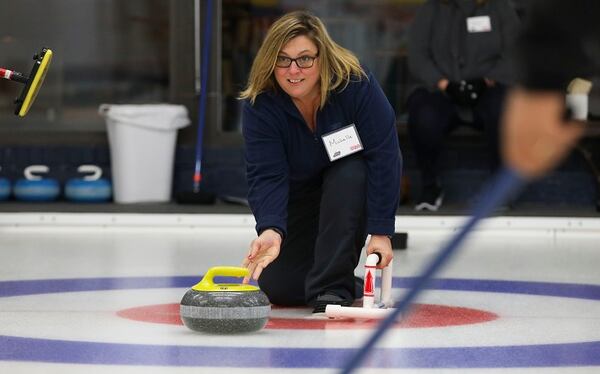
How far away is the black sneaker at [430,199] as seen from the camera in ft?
22.6

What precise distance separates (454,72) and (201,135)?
148 cm

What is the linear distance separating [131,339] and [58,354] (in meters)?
0.28

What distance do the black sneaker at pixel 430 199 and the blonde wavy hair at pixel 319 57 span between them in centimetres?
338

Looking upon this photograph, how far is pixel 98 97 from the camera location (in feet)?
25.9

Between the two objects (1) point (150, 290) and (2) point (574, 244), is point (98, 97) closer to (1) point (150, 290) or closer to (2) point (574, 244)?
(2) point (574, 244)

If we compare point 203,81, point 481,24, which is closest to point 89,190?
point 203,81

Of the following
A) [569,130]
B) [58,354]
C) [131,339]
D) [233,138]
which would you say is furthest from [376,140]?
[233,138]

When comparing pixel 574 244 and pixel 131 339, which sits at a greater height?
pixel 131 339

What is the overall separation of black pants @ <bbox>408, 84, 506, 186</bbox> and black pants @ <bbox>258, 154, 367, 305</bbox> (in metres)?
3.30

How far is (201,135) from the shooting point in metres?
7.43

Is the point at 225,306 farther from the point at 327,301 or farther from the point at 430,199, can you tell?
the point at 430,199

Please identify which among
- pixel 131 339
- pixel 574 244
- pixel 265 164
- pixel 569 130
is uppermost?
pixel 569 130

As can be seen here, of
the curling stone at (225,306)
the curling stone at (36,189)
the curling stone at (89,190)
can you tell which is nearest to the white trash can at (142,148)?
the curling stone at (89,190)

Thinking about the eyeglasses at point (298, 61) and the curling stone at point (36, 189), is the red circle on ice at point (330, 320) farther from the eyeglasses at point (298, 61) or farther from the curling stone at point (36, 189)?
the curling stone at point (36, 189)
